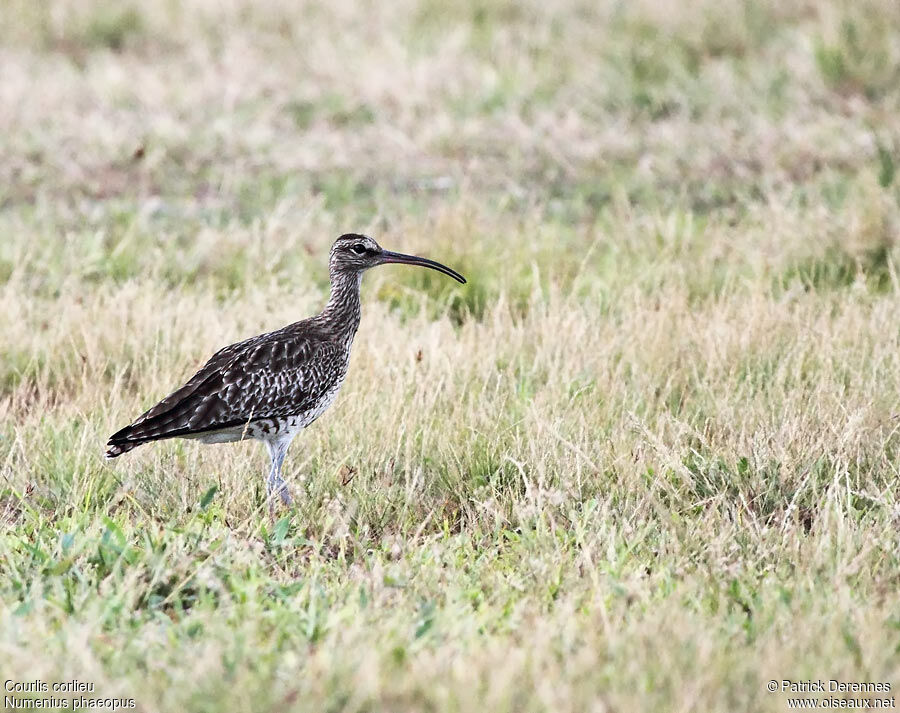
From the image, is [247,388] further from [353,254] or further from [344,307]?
[353,254]

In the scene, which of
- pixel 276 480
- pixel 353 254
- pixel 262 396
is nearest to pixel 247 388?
pixel 262 396

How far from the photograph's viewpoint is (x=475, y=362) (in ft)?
23.0

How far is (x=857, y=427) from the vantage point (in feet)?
19.3

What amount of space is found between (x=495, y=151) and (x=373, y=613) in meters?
7.84

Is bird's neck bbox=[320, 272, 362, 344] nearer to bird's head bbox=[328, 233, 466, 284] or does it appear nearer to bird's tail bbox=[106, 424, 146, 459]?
bird's head bbox=[328, 233, 466, 284]

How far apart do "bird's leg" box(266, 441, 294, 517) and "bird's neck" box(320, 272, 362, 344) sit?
671 millimetres

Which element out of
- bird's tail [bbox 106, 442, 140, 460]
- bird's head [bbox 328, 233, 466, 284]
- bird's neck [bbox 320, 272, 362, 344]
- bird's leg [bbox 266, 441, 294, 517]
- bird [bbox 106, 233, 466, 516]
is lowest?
bird's leg [bbox 266, 441, 294, 517]

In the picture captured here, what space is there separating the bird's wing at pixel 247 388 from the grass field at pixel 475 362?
0.25 meters

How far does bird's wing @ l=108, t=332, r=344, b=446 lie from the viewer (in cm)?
559

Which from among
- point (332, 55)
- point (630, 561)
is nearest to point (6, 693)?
point (630, 561)

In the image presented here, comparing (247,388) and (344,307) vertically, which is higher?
(344,307)

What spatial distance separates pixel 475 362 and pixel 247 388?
1511mm

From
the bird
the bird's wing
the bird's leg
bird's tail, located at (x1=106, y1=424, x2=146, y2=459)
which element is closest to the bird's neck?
the bird

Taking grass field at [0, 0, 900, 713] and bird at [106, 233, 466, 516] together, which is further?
bird at [106, 233, 466, 516]
